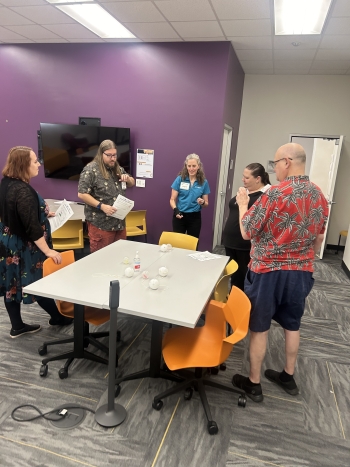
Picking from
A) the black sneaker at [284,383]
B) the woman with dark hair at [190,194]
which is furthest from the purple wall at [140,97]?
the black sneaker at [284,383]

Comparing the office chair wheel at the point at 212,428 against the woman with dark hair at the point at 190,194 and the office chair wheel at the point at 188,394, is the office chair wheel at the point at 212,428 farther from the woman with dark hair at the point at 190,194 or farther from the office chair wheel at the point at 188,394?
the woman with dark hair at the point at 190,194

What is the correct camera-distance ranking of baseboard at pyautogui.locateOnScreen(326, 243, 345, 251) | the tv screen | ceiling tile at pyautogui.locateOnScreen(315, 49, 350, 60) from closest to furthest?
ceiling tile at pyautogui.locateOnScreen(315, 49, 350, 60)
the tv screen
baseboard at pyautogui.locateOnScreen(326, 243, 345, 251)

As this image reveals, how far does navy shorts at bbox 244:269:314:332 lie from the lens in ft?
6.25

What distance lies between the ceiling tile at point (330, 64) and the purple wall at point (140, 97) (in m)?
1.26

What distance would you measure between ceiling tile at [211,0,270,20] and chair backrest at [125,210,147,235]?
2.47 metres

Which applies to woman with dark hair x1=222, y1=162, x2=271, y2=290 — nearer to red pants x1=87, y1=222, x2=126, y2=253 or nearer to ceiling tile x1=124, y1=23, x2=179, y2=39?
red pants x1=87, y1=222, x2=126, y2=253

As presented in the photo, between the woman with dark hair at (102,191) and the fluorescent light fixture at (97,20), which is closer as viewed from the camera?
the woman with dark hair at (102,191)

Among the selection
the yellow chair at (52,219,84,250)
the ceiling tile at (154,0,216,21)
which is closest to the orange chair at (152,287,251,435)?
the yellow chair at (52,219,84,250)

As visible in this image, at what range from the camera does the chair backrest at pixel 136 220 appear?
4379 mm

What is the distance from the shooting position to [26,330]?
268 centimetres

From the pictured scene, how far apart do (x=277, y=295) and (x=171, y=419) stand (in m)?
0.98

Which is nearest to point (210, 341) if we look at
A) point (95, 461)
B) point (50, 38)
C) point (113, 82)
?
point (95, 461)

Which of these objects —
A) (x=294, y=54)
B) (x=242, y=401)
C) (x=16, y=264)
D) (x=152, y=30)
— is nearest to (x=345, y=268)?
(x=294, y=54)

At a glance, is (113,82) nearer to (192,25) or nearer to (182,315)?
(192,25)
